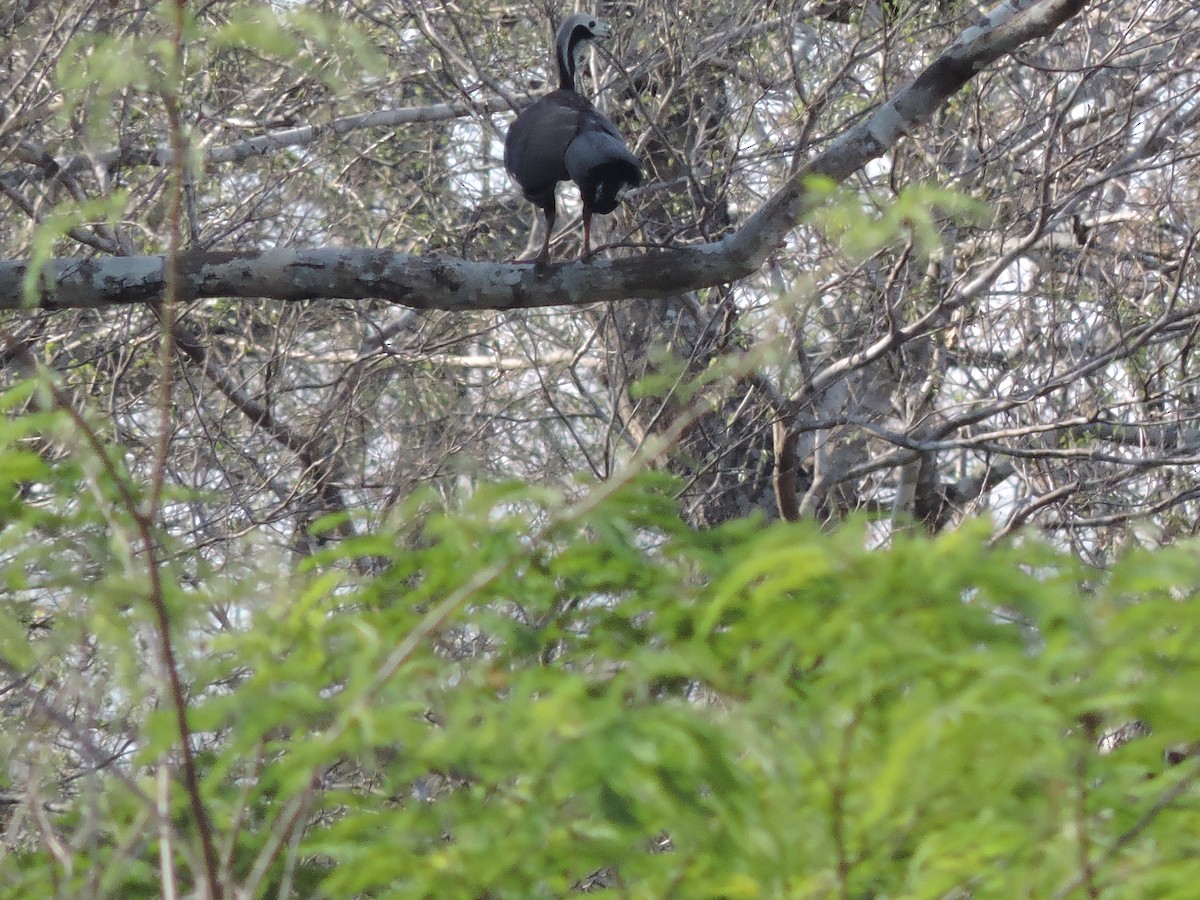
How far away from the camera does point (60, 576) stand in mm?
1854

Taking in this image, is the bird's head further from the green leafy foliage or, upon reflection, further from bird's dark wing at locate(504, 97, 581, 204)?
the green leafy foliage

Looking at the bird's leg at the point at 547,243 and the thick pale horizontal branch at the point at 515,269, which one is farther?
the bird's leg at the point at 547,243

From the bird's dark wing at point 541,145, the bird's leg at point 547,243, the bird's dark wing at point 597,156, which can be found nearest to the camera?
the bird's leg at point 547,243

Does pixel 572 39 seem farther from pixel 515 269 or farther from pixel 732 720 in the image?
pixel 732 720

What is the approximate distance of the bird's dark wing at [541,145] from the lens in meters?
4.80

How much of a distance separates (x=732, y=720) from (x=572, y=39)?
15.5 feet

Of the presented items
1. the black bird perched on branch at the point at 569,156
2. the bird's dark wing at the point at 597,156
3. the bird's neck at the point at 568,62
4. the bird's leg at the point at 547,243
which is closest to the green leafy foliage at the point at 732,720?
the bird's leg at the point at 547,243

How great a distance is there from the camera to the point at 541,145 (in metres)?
4.84

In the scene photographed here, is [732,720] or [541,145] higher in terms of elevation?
[541,145]

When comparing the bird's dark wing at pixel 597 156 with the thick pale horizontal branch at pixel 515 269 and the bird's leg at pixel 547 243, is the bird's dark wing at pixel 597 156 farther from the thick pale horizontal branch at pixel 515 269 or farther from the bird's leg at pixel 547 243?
the thick pale horizontal branch at pixel 515 269

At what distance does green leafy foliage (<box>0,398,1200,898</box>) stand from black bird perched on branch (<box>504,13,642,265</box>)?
8.25 ft

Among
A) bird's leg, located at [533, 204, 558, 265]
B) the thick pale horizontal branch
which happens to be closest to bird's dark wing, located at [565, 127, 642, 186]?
bird's leg, located at [533, 204, 558, 265]

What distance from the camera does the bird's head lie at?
225 inches

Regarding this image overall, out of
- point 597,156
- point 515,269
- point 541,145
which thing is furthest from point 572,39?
point 515,269
